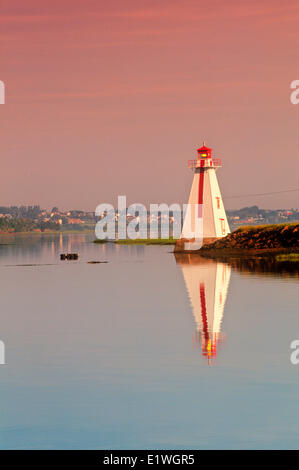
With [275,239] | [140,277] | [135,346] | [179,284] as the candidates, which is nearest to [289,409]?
[135,346]

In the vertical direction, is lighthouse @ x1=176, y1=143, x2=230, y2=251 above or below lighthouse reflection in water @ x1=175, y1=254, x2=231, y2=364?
above

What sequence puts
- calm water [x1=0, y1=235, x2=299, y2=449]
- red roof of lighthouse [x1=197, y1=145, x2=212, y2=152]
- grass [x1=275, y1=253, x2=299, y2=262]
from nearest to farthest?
calm water [x1=0, y1=235, x2=299, y2=449] < grass [x1=275, y1=253, x2=299, y2=262] < red roof of lighthouse [x1=197, y1=145, x2=212, y2=152]

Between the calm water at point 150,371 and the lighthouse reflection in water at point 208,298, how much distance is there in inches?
4.5

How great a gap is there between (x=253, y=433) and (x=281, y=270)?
1756 inches

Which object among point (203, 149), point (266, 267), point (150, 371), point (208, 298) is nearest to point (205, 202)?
point (203, 149)

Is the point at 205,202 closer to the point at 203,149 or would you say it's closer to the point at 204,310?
the point at 203,149

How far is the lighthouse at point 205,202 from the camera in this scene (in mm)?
81125

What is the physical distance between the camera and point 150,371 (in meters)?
21.0

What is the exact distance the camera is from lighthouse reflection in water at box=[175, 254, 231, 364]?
26.1 metres

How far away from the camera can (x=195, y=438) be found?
14.9 meters

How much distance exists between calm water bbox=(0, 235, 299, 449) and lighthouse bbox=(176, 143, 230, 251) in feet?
127

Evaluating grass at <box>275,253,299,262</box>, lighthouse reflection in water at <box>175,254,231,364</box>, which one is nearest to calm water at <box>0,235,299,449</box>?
lighthouse reflection in water at <box>175,254,231,364</box>

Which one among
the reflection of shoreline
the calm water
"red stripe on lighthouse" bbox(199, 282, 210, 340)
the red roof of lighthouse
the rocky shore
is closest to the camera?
the calm water

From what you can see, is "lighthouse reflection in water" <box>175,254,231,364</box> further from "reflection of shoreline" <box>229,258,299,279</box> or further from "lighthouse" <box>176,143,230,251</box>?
"lighthouse" <box>176,143,230,251</box>
